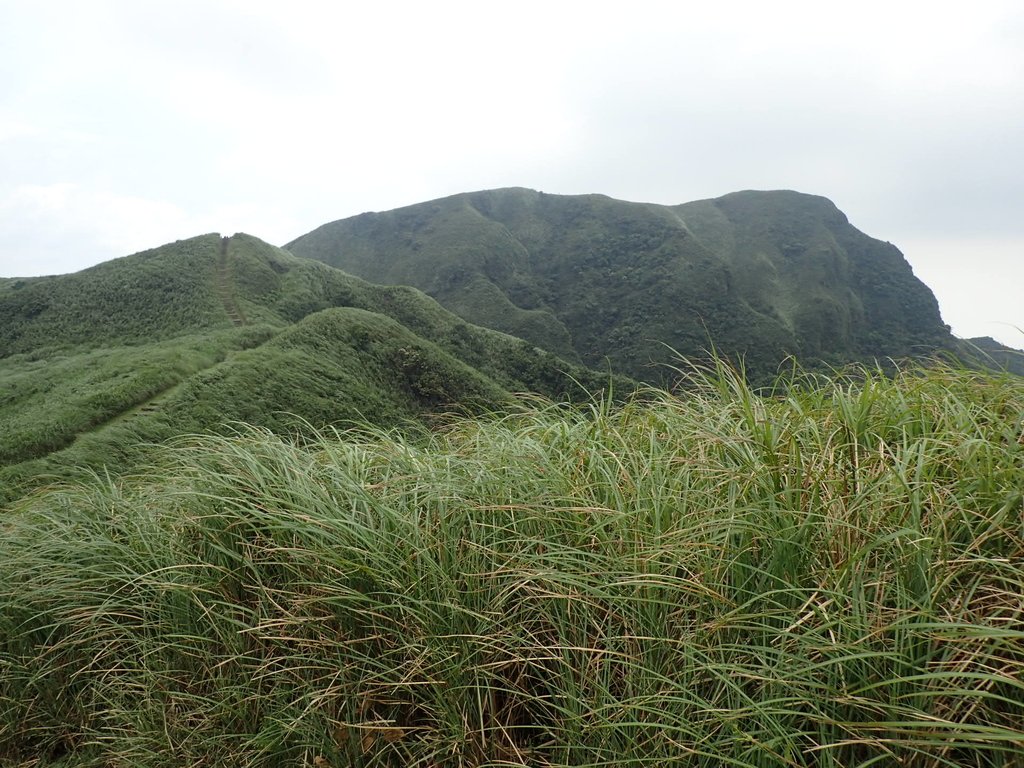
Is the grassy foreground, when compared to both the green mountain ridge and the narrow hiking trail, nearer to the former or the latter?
the green mountain ridge

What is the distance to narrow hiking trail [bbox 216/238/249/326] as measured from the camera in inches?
2181

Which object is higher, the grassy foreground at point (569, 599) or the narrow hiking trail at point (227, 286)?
Result: the narrow hiking trail at point (227, 286)

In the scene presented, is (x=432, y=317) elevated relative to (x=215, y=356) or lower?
elevated

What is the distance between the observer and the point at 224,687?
6.73 ft

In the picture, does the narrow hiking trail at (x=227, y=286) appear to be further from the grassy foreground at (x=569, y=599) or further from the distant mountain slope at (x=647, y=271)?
the grassy foreground at (x=569, y=599)

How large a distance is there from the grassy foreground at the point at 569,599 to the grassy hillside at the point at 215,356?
2177 cm

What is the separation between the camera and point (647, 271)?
117812 millimetres

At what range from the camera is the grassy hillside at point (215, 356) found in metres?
30.9

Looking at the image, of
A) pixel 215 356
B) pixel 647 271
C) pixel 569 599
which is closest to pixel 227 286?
pixel 215 356

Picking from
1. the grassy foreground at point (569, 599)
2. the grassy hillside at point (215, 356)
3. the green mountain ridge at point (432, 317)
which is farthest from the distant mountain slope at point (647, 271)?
the grassy foreground at point (569, 599)

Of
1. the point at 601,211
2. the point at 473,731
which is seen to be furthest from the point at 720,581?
the point at 601,211

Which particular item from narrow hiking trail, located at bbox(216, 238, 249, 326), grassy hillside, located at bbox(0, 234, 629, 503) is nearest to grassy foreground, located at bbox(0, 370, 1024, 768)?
grassy hillside, located at bbox(0, 234, 629, 503)

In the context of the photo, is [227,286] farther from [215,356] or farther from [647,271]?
[647,271]

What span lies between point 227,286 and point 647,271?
79.2 m
